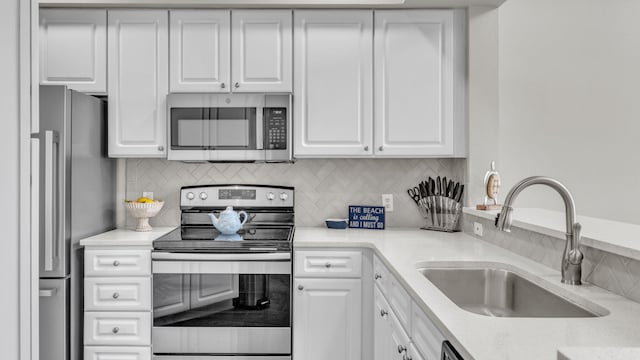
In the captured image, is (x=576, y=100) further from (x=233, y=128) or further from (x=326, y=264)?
(x=233, y=128)

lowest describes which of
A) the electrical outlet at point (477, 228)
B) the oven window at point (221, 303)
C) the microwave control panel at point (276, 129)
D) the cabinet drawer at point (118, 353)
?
the cabinet drawer at point (118, 353)

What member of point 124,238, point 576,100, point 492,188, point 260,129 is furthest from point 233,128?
point 576,100

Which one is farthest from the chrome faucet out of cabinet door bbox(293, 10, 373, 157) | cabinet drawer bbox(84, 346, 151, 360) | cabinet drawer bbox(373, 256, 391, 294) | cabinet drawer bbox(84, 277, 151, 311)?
cabinet drawer bbox(84, 346, 151, 360)

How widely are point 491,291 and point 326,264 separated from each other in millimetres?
944

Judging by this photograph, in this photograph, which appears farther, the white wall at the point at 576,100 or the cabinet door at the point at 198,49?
the white wall at the point at 576,100

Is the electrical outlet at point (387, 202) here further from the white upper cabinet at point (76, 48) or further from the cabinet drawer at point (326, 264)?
the white upper cabinet at point (76, 48)

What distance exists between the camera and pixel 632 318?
1.21m

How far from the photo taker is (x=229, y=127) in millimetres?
2754

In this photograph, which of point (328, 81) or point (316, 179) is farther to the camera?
point (316, 179)

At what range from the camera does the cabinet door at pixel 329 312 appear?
100 inches

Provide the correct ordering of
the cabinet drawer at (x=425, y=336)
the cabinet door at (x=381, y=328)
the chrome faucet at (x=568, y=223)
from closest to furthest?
the cabinet drawer at (x=425, y=336), the chrome faucet at (x=568, y=223), the cabinet door at (x=381, y=328)

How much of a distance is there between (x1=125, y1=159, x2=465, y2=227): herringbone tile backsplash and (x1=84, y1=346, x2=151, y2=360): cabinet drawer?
2.82ft

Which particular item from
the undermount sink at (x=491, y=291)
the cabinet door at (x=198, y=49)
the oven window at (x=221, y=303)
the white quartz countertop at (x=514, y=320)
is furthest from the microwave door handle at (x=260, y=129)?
the undermount sink at (x=491, y=291)

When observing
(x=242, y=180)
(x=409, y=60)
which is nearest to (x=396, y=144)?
(x=409, y=60)
